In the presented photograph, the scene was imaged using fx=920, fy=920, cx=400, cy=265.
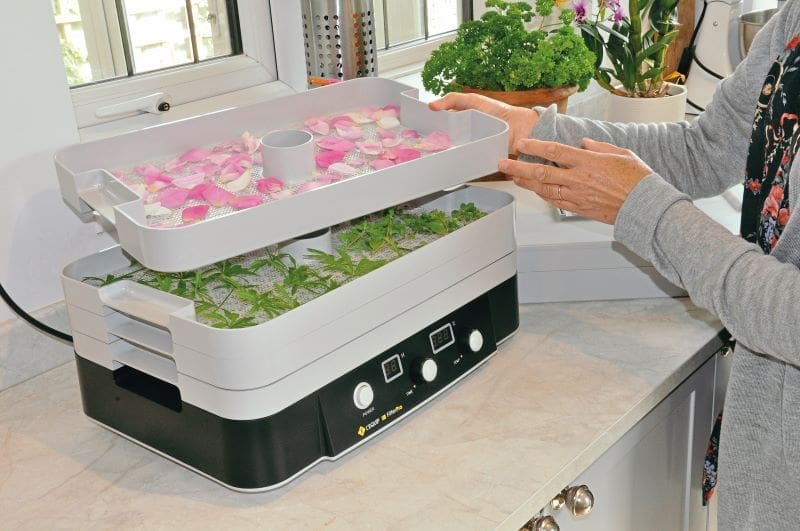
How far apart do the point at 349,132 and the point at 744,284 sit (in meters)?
0.50

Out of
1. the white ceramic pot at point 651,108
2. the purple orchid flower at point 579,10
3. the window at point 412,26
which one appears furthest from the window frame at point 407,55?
the white ceramic pot at point 651,108

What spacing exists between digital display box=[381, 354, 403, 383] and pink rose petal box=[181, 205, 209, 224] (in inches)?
10.8

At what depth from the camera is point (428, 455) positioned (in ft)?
3.43

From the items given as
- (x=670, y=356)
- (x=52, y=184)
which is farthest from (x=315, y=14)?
(x=670, y=356)

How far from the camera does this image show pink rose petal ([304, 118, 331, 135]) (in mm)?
1160

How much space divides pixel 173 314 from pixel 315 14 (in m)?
0.74

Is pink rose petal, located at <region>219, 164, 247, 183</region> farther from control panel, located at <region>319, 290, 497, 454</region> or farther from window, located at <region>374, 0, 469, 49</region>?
window, located at <region>374, 0, 469, 49</region>

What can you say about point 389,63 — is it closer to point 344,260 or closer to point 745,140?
point 745,140

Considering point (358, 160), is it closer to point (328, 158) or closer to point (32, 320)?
point (328, 158)

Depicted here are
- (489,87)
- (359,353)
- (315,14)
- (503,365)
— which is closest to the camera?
(359,353)

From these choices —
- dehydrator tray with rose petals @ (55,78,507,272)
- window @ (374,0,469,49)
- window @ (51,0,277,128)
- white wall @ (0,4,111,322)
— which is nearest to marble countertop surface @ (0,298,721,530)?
white wall @ (0,4,111,322)

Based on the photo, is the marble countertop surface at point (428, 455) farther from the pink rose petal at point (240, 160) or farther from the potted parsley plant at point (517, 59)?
the potted parsley plant at point (517, 59)

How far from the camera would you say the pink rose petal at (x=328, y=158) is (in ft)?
3.49

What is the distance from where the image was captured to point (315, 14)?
1515 millimetres
